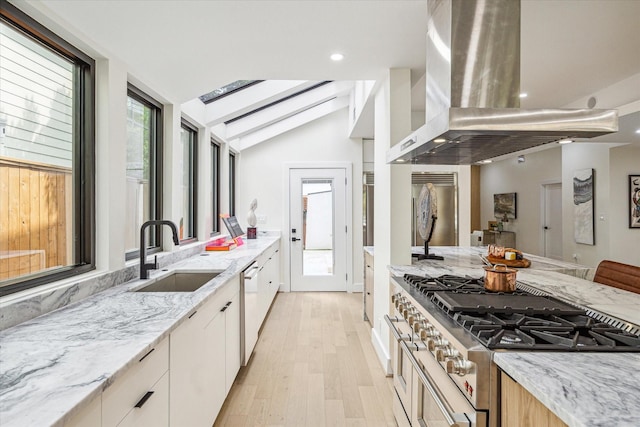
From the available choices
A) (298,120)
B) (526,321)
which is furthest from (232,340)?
(298,120)

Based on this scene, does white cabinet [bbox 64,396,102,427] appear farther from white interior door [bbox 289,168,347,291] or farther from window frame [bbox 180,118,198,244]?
white interior door [bbox 289,168,347,291]

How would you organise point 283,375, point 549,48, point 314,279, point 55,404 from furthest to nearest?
point 314,279, point 283,375, point 549,48, point 55,404

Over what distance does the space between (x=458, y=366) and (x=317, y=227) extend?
4.60 meters

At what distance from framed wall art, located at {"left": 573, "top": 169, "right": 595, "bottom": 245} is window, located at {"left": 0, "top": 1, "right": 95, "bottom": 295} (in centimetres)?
684

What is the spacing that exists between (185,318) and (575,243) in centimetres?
684

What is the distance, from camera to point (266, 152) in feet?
18.8

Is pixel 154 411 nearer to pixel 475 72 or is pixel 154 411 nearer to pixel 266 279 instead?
pixel 475 72

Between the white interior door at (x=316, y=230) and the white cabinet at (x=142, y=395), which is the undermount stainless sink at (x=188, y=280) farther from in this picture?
the white interior door at (x=316, y=230)

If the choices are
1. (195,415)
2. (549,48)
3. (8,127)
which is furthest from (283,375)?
(549,48)

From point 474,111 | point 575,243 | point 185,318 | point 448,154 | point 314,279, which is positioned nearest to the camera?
point 474,111

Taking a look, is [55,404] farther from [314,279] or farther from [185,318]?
[314,279]

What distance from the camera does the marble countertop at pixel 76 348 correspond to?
80 centimetres

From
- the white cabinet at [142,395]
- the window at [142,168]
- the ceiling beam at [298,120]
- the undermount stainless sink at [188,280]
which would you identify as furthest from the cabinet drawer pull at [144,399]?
the ceiling beam at [298,120]

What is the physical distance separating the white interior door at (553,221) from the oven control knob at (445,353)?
7681 millimetres
